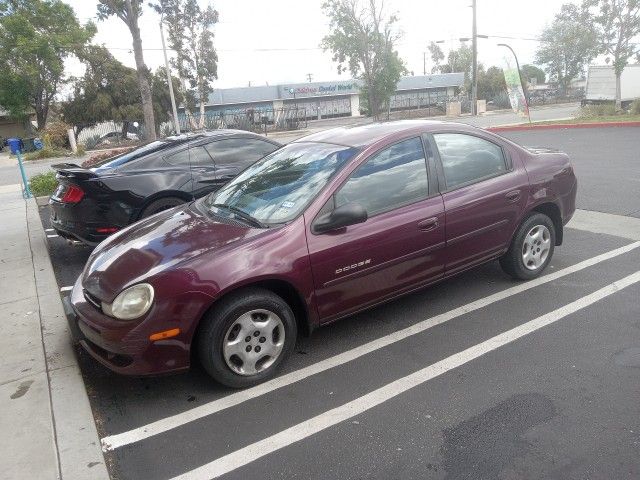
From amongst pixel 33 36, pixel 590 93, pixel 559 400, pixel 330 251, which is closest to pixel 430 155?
pixel 330 251

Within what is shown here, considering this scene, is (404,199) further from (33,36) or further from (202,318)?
(33,36)

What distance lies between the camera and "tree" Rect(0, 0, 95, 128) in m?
40.2

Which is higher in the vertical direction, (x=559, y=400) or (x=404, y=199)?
(x=404, y=199)

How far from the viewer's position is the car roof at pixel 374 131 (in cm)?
394

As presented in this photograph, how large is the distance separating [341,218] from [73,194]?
12.4 ft

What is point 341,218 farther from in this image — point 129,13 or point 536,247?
point 129,13

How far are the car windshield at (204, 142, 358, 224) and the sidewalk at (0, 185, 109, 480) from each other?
1619mm

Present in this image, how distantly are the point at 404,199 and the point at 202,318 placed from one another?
171 cm

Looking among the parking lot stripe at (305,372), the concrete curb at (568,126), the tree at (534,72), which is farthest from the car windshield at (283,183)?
the tree at (534,72)

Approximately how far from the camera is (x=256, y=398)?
10.5 ft

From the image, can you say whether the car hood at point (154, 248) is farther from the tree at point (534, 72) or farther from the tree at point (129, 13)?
the tree at point (534, 72)

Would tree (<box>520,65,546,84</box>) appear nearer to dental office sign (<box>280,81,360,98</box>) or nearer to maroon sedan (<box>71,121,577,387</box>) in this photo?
dental office sign (<box>280,81,360,98</box>)

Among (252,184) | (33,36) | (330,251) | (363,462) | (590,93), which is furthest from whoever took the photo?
(33,36)

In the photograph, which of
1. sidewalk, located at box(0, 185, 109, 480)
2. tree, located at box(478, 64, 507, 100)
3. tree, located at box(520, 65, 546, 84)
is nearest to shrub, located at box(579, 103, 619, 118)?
sidewalk, located at box(0, 185, 109, 480)
